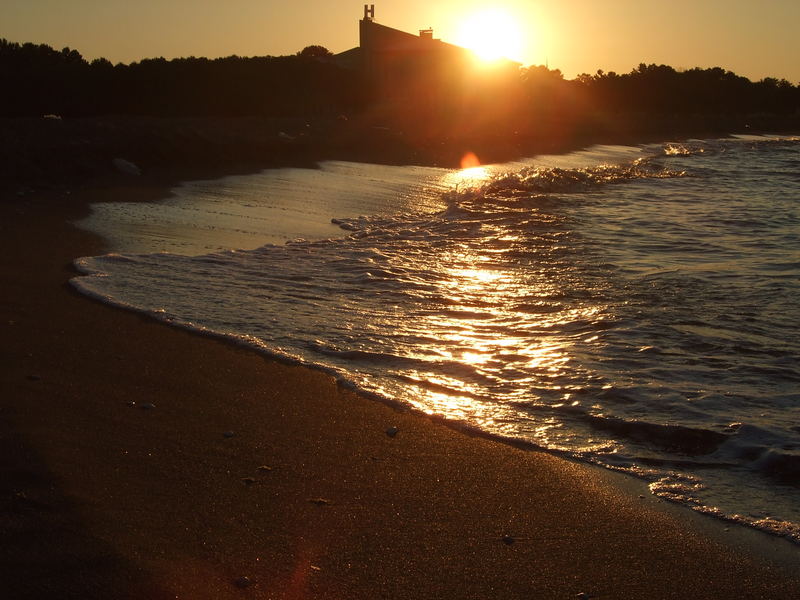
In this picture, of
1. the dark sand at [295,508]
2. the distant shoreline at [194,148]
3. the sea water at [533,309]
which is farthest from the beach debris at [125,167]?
the dark sand at [295,508]

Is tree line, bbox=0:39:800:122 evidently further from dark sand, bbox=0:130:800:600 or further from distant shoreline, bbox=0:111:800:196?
dark sand, bbox=0:130:800:600

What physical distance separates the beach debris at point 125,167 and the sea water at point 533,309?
7.27ft

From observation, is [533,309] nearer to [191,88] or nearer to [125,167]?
[125,167]

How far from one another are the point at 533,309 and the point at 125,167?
1208cm

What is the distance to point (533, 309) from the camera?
7734 millimetres

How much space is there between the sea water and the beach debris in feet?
7.27

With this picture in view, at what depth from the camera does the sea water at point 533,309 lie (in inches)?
189

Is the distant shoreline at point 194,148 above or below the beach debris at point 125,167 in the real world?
above

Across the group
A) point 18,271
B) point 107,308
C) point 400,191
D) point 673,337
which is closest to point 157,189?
point 400,191

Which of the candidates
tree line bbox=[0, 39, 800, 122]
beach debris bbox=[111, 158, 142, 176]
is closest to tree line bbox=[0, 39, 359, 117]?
tree line bbox=[0, 39, 800, 122]

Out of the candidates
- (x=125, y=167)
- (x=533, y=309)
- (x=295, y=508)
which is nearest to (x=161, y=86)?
(x=125, y=167)

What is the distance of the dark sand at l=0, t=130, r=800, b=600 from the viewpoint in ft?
10.3

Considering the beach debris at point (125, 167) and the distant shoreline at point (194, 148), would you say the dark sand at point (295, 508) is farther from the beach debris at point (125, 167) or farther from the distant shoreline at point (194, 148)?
the beach debris at point (125, 167)

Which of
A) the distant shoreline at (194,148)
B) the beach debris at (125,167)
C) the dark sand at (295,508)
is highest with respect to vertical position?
the distant shoreline at (194,148)
